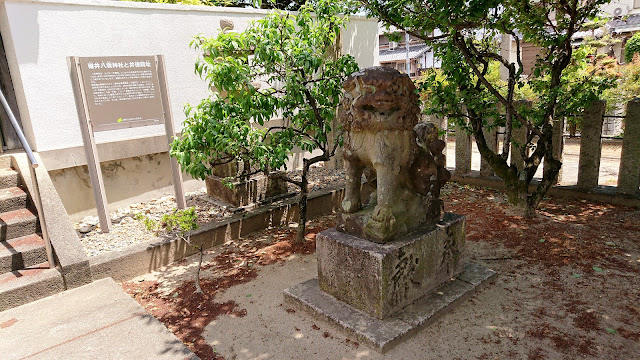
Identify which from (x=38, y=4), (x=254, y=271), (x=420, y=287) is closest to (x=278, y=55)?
(x=254, y=271)

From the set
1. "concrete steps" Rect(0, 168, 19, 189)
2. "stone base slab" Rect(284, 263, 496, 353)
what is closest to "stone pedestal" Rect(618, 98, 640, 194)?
"stone base slab" Rect(284, 263, 496, 353)

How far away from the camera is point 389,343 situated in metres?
3.28

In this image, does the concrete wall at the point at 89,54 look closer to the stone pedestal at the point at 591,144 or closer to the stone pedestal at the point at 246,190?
the stone pedestal at the point at 246,190

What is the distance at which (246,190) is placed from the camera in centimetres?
640

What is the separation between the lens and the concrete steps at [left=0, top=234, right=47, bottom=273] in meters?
4.23

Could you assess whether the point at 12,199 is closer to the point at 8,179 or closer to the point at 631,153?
the point at 8,179

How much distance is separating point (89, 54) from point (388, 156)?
16.8ft

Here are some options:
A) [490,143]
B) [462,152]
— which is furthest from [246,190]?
[490,143]

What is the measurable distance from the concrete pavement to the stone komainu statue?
1.94m

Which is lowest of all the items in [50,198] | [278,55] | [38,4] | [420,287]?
[420,287]

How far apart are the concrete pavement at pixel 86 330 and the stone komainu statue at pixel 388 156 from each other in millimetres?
1941

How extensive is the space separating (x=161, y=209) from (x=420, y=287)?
4.51 meters

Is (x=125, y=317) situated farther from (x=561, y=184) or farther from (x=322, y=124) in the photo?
(x=561, y=184)

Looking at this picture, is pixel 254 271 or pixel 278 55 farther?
pixel 254 271
